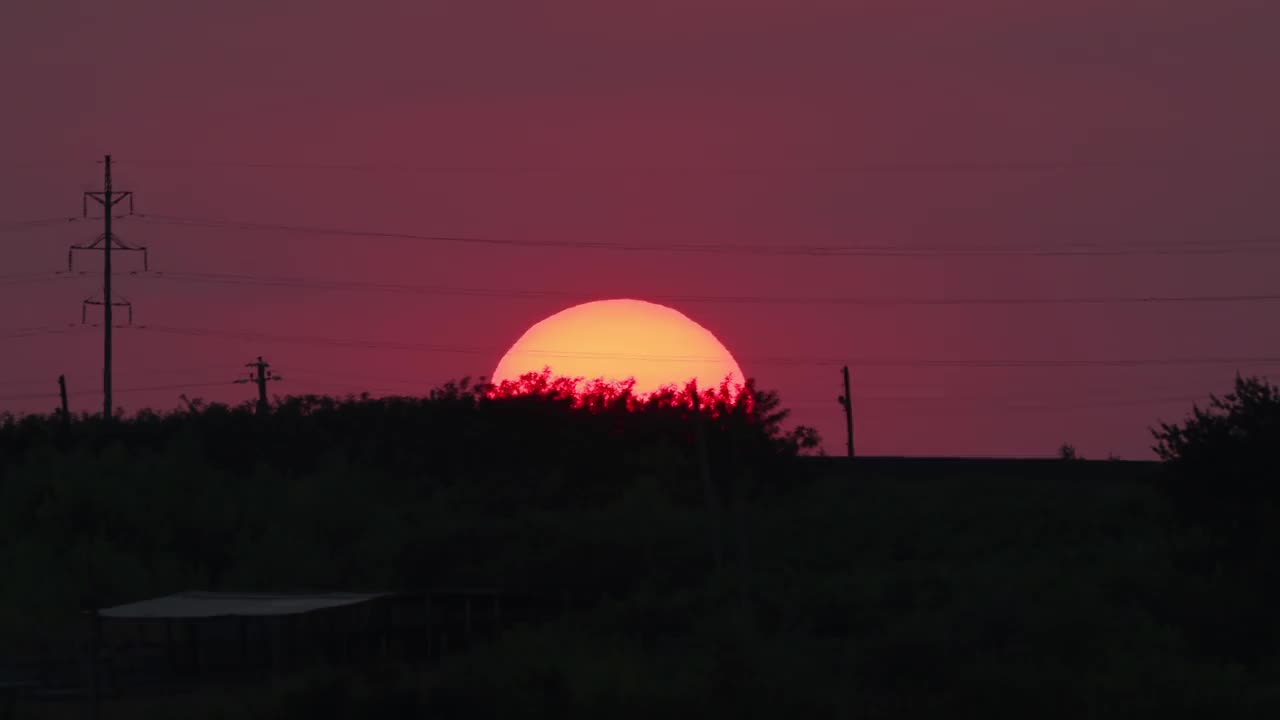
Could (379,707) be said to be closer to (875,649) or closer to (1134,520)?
(875,649)

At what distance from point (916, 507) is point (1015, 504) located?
10.2 ft

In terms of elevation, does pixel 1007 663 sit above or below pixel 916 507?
below

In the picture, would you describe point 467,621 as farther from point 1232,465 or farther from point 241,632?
point 1232,465

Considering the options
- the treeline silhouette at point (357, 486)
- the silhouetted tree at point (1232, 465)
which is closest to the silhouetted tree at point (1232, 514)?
the silhouetted tree at point (1232, 465)

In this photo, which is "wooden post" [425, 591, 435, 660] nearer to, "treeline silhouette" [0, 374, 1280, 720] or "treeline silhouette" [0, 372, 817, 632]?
"treeline silhouette" [0, 374, 1280, 720]

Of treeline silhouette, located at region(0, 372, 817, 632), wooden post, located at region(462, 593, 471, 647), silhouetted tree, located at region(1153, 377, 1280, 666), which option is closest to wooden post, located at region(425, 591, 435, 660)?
wooden post, located at region(462, 593, 471, 647)

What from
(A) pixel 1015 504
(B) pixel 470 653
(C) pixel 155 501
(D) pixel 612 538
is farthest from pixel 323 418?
(B) pixel 470 653

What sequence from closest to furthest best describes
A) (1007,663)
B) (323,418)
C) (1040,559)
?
(1007,663) → (1040,559) → (323,418)

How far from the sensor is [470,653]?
138ft

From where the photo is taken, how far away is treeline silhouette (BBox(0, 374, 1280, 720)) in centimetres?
3488

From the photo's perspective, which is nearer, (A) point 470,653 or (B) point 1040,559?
(A) point 470,653

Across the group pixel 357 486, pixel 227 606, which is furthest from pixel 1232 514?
pixel 357 486

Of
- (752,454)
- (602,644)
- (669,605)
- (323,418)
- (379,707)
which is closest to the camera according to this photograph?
(379,707)

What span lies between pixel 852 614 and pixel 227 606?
17.7 m
